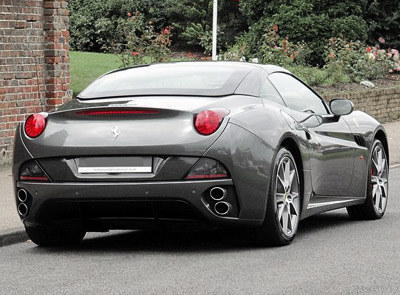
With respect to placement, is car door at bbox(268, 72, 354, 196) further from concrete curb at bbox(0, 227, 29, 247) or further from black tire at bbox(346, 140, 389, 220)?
concrete curb at bbox(0, 227, 29, 247)

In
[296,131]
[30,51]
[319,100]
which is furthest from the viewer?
[30,51]

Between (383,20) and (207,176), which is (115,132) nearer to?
(207,176)

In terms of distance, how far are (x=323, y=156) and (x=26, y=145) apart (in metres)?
2.50

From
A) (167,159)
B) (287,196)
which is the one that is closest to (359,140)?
(287,196)

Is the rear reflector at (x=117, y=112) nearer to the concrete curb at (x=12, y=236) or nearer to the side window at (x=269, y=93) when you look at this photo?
the side window at (x=269, y=93)

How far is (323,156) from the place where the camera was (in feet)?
30.6

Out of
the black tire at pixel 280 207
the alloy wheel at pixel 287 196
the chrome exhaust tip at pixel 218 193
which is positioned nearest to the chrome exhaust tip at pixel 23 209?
the chrome exhaust tip at pixel 218 193

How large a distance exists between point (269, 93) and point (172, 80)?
0.78 meters

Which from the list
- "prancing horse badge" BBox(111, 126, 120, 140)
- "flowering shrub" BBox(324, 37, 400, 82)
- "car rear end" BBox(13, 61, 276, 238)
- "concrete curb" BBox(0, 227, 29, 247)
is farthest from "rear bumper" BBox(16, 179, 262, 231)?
"flowering shrub" BBox(324, 37, 400, 82)

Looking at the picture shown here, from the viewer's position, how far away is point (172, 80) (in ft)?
28.8

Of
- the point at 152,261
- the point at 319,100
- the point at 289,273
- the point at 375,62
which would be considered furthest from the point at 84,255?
the point at 375,62

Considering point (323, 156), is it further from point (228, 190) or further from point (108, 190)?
point (108, 190)

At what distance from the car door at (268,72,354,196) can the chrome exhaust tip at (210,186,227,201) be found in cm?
133

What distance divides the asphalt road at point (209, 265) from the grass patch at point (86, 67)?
531 inches
